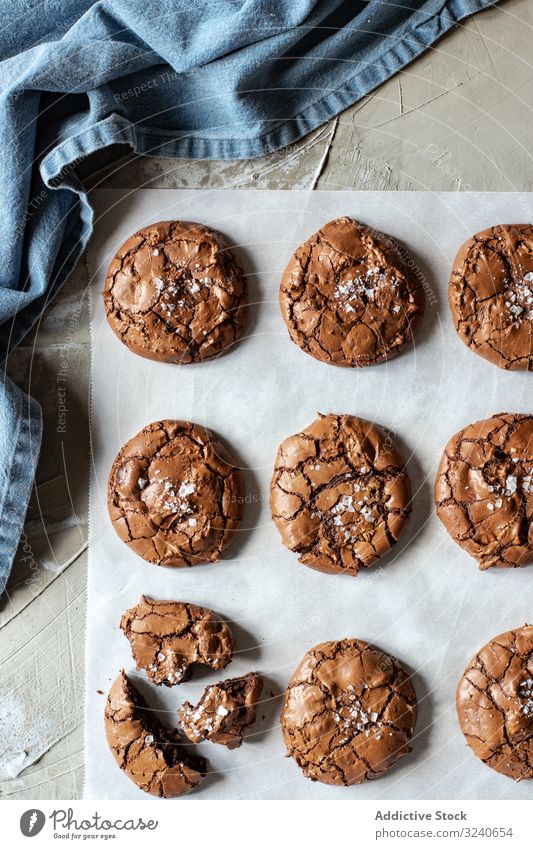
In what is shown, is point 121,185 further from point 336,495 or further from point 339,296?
point 336,495

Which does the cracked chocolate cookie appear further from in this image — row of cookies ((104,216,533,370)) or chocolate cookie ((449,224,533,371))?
chocolate cookie ((449,224,533,371))

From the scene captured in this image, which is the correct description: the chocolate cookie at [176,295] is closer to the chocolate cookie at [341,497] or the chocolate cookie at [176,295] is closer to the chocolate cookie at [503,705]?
the chocolate cookie at [341,497]

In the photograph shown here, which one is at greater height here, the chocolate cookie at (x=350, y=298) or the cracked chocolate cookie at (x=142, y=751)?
the chocolate cookie at (x=350, y=298)

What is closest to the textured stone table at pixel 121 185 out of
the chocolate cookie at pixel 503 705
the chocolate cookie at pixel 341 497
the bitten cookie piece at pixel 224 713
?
the bitten cookie piece at pixel 224 713

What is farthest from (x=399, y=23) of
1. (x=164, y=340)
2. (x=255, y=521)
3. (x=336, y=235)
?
(x=255, y=521)

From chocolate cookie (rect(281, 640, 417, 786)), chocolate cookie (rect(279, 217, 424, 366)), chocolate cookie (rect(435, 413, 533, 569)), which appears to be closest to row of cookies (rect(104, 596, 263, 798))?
chocolate cookie (rect(281, 640, 417, 786))
